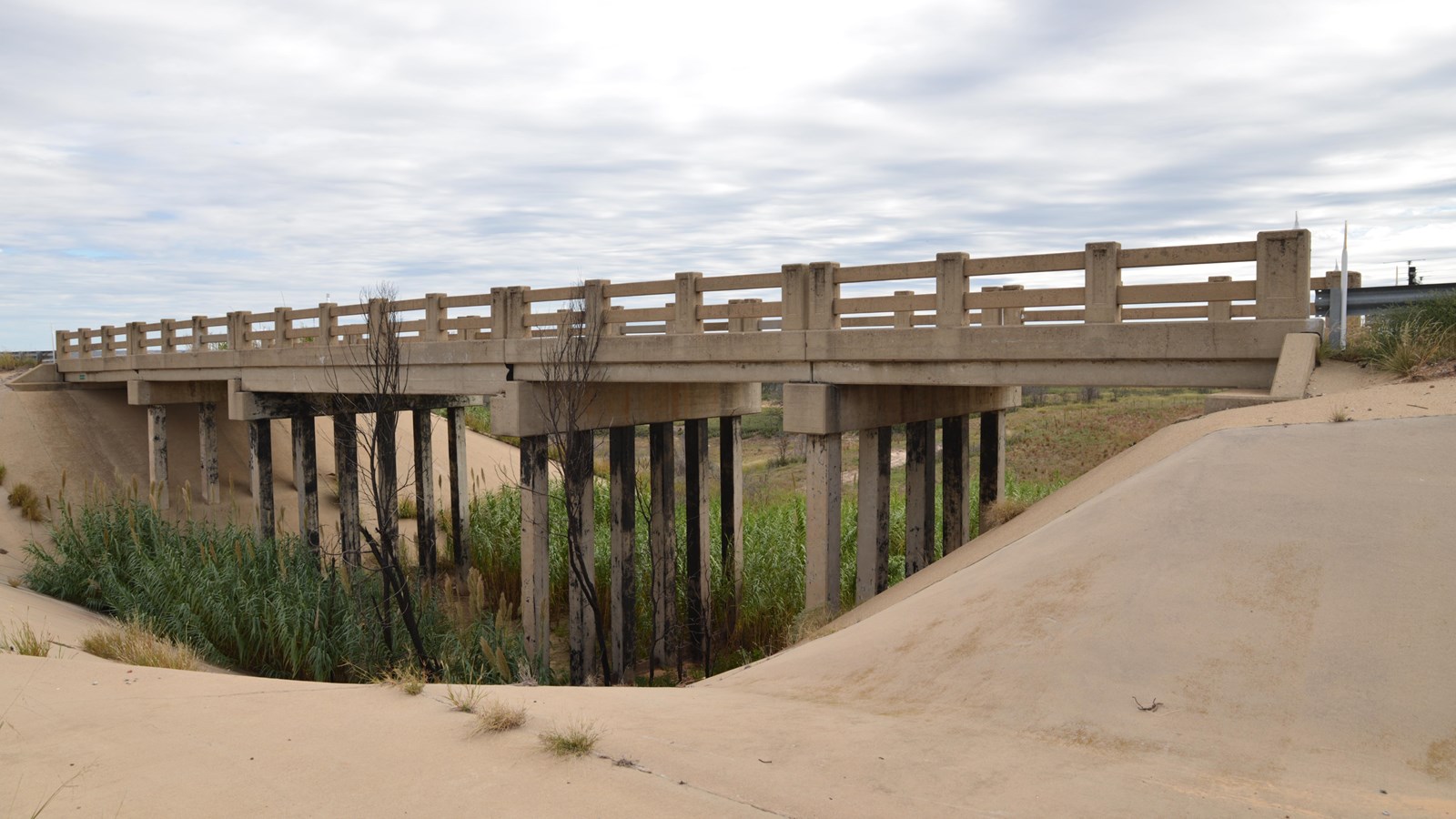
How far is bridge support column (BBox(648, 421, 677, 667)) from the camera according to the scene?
1452cm

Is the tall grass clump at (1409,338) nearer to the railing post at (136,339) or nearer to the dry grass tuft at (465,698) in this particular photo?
the dry grass tuft at (465,698)

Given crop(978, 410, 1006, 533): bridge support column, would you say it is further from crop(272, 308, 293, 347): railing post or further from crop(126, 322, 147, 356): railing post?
crop(126, 322, 147, 356): railing post

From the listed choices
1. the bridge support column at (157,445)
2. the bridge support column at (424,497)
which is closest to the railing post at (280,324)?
the bridge support column at (424,497)

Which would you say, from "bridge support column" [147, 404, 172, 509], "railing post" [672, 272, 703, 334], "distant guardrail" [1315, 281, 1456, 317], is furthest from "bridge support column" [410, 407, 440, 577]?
"distant guardrail" [1315, 281, 1456, 317]

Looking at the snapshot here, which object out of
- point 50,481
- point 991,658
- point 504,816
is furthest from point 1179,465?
point 50,481

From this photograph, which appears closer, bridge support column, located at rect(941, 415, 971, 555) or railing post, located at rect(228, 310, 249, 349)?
bridge support column, located at rect(941, 415, 971, 555)

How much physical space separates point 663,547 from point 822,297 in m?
5.42

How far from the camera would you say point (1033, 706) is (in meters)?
4.78

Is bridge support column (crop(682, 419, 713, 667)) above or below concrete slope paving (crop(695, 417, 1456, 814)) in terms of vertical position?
below

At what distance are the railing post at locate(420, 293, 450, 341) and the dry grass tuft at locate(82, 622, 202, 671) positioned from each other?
7.51 meters

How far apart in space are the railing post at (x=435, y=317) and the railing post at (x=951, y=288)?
8.43m

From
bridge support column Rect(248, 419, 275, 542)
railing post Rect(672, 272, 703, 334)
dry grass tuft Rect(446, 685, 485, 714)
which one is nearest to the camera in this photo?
dry grass tuft Rect(446, 685, 485, 714)

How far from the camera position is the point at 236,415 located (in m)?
19.6

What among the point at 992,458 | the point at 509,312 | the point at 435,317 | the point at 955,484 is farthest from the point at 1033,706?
the point at 435,317
